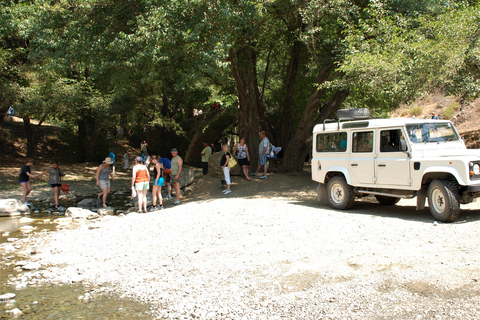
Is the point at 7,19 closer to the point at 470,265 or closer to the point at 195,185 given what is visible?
the point at 195,185

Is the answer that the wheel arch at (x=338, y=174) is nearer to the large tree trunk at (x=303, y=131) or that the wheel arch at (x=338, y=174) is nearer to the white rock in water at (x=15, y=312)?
the large tree trunk at (x=303, y=131)

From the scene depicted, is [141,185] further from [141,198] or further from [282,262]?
[282,262]

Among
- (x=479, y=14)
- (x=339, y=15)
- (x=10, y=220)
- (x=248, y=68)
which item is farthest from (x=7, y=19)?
(x=479, y=14)

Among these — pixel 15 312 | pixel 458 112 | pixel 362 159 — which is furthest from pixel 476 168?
pixel 458 112

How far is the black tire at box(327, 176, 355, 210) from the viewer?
10.5m

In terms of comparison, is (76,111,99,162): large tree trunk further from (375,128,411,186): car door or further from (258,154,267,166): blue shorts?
(375,128,411,186): car door

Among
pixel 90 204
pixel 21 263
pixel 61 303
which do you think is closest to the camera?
pixel 61 303

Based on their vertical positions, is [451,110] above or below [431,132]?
above

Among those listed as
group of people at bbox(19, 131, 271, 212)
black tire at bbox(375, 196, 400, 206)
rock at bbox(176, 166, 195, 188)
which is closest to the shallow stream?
group of people at bbox(19, 131, 271, 212)

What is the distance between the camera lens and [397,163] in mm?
9281

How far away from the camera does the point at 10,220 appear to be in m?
12.8

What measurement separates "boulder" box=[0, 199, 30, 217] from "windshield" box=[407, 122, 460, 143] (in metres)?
11.7

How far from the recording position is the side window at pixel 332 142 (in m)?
10.6

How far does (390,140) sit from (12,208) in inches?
453
